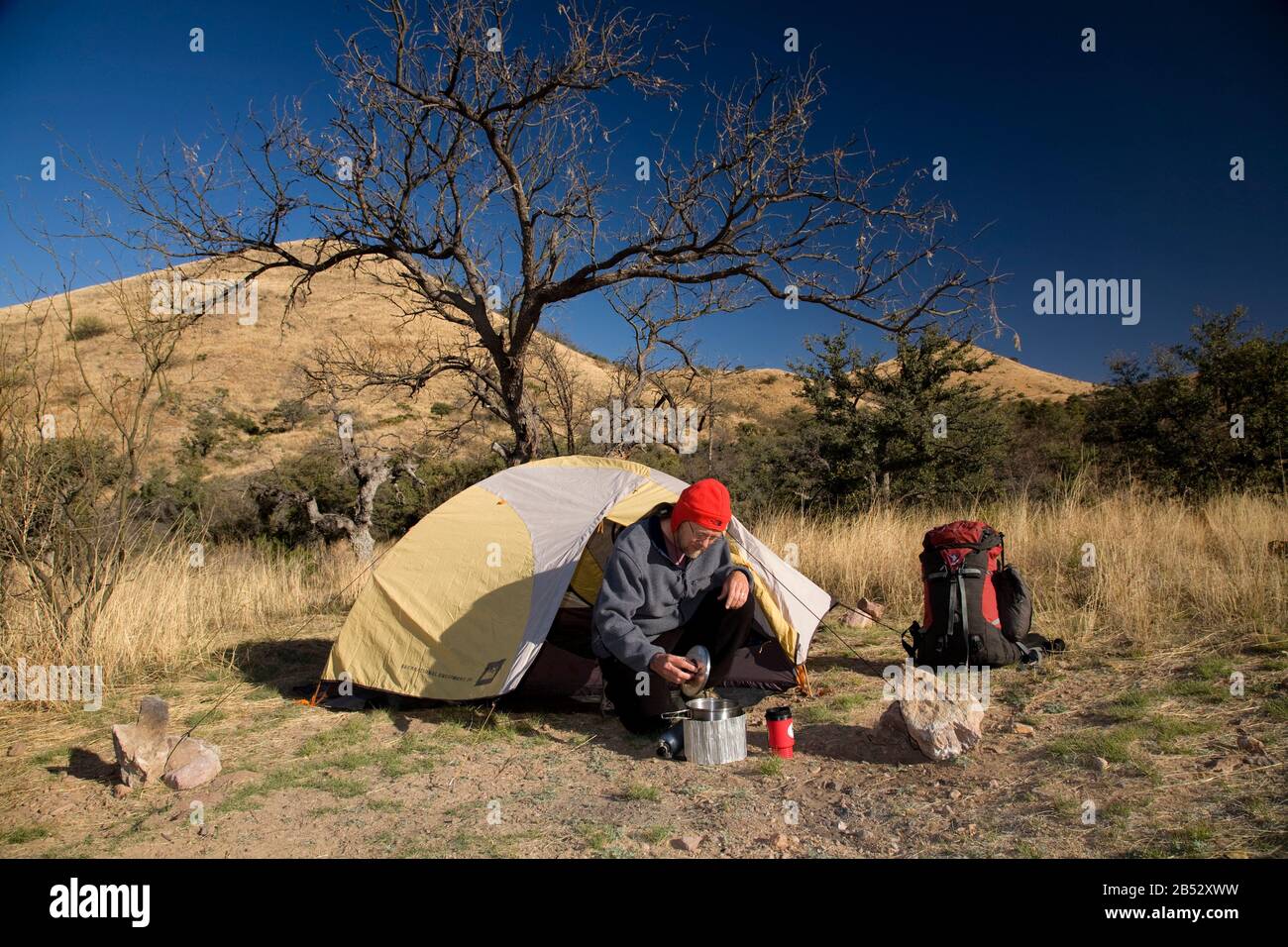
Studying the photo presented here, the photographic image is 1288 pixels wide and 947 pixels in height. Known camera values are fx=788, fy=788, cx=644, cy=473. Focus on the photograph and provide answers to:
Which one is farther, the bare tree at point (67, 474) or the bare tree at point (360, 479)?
the bare tree at point (360, 479)

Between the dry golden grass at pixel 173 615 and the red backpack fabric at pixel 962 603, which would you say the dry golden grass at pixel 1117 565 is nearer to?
the red backpack fabric at pixel 962 603

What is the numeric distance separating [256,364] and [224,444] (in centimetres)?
1025

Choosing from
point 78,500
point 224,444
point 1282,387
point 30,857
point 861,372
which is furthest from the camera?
point 224,444

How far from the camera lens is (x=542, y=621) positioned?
4.84 meters

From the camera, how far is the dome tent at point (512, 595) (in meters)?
4.92

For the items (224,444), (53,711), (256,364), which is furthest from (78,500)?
(256,364)

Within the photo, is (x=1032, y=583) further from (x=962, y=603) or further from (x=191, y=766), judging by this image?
(x=191, y=766)

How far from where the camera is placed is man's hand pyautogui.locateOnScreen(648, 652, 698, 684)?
158 inches

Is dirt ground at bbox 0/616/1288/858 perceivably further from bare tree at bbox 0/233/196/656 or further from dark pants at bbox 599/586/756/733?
bare tree at bbox 0/233/196/656

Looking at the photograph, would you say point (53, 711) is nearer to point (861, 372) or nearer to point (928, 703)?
point (928, 703)

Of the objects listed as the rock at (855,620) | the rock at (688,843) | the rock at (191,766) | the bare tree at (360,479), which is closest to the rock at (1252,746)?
the rock at (688,843)

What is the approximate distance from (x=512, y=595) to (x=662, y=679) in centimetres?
122

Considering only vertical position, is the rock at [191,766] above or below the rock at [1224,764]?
below

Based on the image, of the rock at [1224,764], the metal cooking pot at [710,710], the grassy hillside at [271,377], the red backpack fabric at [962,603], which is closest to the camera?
the rock at [1224,764]
